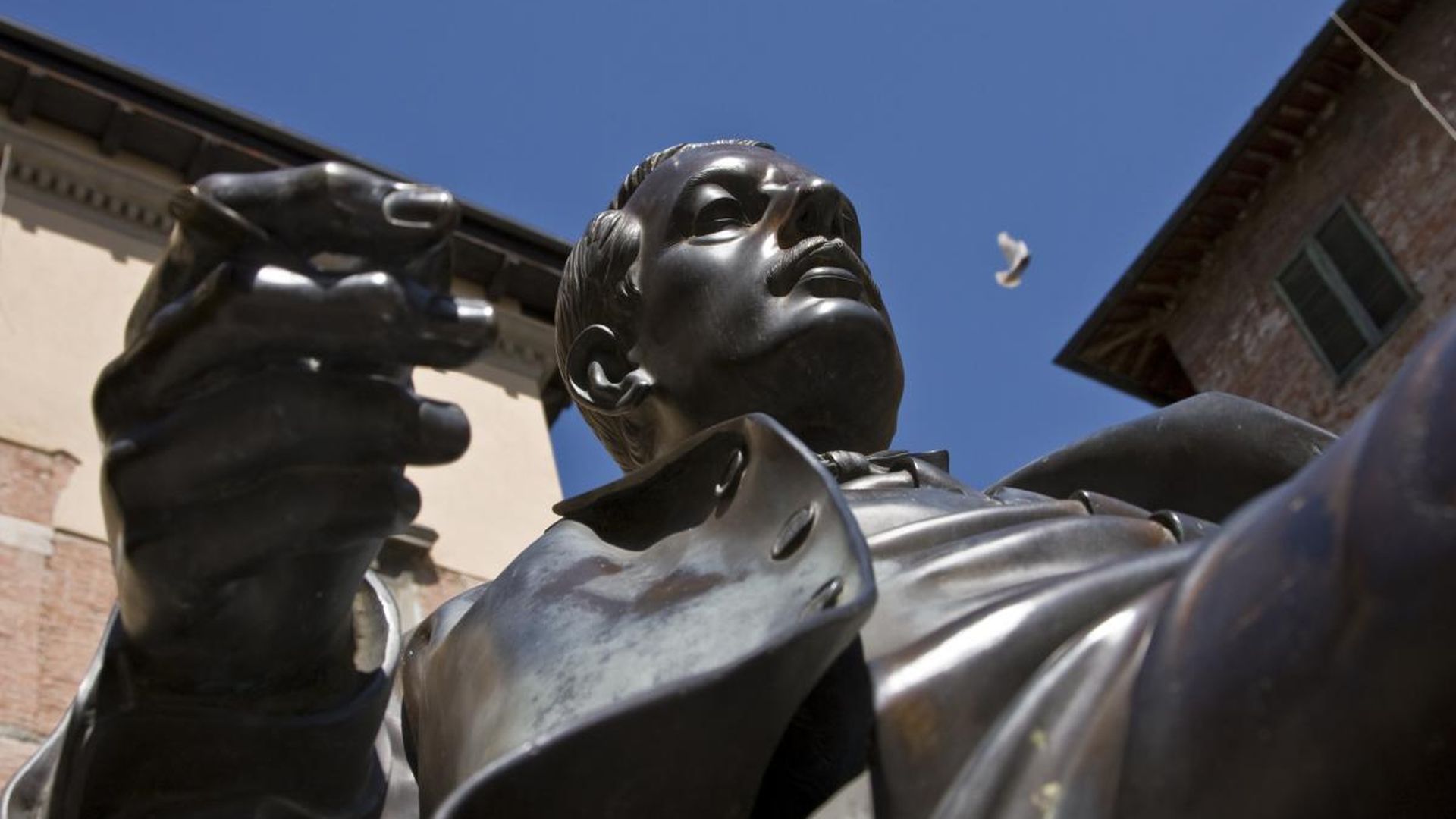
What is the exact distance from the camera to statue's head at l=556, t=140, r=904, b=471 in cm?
281

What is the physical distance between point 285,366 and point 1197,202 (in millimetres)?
14873

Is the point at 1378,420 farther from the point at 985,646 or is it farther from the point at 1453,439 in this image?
the point at 985,646

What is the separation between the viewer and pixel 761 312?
9.27 feet

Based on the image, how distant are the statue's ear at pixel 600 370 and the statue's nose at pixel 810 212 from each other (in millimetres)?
282

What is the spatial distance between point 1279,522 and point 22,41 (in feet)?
43.2

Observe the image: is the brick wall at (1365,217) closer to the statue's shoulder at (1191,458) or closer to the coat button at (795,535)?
the statue's shoulder at (1191,458)

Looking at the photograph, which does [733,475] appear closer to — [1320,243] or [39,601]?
[39,601]

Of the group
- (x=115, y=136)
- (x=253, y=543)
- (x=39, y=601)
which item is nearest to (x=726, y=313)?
(x=253, y=543)

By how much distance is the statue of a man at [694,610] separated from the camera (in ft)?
4.71

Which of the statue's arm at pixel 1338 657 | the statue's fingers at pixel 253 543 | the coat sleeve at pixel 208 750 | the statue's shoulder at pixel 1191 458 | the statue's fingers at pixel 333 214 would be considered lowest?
the coat sleeve at pixel 208 750

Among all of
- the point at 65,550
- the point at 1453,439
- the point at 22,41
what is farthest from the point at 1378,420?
the point at 22,41

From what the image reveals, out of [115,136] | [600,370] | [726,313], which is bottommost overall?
[115,136]

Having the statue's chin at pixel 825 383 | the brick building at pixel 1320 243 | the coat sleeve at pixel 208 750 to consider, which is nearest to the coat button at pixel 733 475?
the coat sleeve at pixel 208 750

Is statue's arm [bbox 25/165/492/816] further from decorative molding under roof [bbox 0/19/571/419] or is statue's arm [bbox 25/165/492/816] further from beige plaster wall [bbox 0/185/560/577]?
decorative molding under roof [bbox 0/19/571/419]
